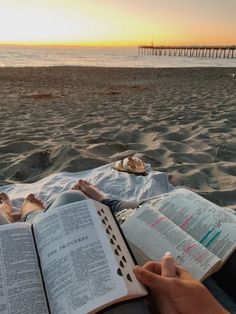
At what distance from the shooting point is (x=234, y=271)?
66.9 inches

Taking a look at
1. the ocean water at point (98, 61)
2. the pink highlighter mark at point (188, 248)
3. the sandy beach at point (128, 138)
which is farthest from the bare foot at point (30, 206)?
the ocean water at point (98, 61)

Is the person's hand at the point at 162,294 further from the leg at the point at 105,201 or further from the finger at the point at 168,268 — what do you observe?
the leg at the point at 105,201

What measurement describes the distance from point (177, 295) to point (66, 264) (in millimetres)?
374

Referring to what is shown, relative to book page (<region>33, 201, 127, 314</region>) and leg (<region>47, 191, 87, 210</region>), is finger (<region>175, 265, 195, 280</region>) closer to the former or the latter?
book page (<region>33, 201, 127, 314</region>)

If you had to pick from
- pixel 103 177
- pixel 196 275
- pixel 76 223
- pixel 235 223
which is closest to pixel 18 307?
pixel 76 223

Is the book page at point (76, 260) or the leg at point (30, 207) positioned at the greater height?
the book page at point (76, 260)

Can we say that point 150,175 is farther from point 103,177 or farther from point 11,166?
point 11,166

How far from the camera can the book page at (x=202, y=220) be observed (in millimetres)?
1796

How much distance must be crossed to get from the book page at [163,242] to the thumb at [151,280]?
1.04 ft

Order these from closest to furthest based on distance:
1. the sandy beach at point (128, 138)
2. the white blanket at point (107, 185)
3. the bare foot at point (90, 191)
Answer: the bare foot at point (90, 191), the white blanket at point (107, 185), the sandy beach at point (128, 138)

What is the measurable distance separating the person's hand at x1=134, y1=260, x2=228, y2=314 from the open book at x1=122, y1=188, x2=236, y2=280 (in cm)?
27

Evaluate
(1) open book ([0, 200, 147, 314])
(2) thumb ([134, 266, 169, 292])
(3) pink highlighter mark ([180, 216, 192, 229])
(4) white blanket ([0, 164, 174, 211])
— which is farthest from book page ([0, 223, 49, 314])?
(4) white blanket ([0, 164, 174, 211])

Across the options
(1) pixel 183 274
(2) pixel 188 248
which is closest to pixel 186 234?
(2) pixel 188 248

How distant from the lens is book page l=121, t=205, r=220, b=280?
1656 mm
